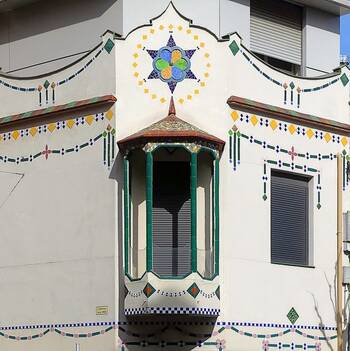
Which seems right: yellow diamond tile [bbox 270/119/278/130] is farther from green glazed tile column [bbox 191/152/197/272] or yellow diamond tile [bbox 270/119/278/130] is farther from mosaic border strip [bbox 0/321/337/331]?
mosaic border strip [bbox 0/321/337/331]

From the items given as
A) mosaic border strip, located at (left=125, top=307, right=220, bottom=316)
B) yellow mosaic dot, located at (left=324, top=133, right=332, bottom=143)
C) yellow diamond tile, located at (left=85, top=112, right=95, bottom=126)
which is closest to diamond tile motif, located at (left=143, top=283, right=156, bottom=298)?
mosaic border strip, located at (left=125, top=307, right=220, bottom=316)

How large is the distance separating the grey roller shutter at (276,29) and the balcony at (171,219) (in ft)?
15.4

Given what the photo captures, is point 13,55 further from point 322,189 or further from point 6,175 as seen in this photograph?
point 322,189

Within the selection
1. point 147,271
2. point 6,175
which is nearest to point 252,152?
point 147,271

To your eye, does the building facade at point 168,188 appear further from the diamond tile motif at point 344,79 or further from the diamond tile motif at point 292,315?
the diamond tile motif at point 344,79

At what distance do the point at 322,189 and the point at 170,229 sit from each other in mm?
4672

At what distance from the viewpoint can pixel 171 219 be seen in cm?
3319

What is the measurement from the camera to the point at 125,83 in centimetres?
3356

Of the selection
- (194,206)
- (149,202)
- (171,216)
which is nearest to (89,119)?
(149,202)

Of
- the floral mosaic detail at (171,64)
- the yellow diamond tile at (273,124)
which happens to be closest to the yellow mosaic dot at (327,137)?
the yellow diamond tile at (273,124)

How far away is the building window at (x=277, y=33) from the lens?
1444 inches

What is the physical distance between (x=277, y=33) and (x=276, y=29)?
0.12 meters

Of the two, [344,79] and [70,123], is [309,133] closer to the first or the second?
[344,79]

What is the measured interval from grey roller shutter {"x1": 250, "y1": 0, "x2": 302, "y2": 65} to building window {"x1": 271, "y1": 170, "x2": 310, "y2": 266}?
155 inches
